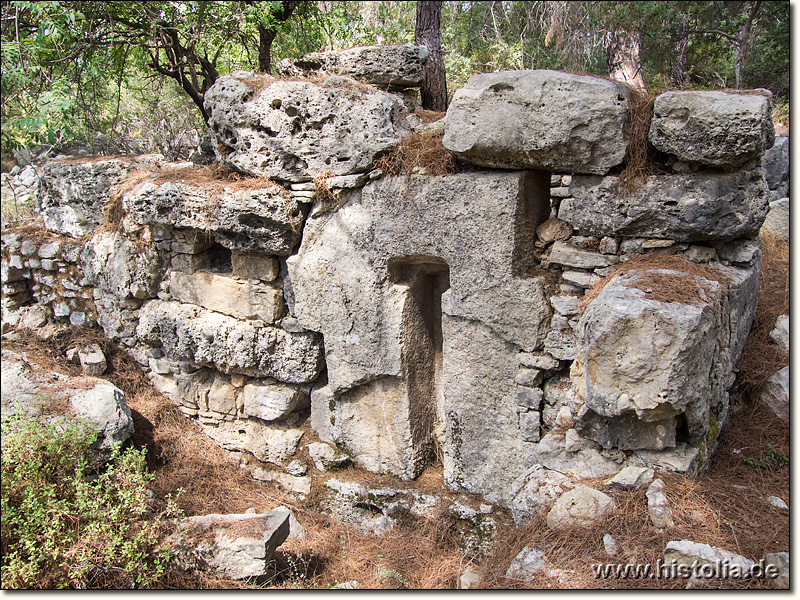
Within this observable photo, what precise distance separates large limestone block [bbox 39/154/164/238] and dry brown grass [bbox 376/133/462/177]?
302cm

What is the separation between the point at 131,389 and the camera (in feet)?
19.7

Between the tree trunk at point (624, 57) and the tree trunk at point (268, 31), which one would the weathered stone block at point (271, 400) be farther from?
the tree trunk at point (624, 57)

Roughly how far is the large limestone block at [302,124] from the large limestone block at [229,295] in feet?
3.34

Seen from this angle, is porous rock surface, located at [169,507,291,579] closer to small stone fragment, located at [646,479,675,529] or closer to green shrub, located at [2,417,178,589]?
green shrub, located at [2,417,178,589]

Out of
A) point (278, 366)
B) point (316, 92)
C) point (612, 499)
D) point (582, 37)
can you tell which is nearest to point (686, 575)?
point (612, 499)

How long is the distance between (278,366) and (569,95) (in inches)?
Result: 125

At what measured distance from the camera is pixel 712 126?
10.6 feet

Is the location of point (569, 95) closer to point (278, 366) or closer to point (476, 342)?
point (476, 342)

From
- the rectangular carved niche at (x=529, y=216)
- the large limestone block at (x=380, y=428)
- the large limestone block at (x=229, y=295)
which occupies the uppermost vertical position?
the rectangular carved niche at (x=529, y=216)

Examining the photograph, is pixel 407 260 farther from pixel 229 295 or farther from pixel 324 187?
pixel 229 295

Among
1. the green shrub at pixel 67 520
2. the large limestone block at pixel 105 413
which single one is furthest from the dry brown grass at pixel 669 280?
the large limestone block at pixel 105 413

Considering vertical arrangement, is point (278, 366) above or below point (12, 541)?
above

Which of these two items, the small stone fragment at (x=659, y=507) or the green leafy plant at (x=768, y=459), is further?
the green leafy plant at (x=768, y=459)

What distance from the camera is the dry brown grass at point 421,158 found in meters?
4.02
